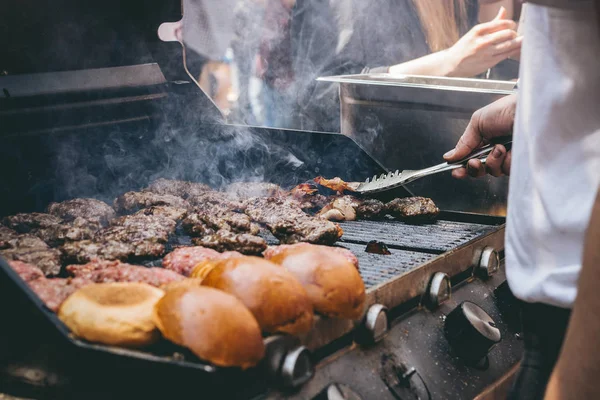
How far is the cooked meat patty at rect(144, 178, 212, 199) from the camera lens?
325 cm

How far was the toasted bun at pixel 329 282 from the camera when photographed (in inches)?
68.1

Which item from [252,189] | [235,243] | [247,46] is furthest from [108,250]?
[247,46]

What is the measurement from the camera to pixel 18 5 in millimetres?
2793

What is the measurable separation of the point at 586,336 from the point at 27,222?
2.32 metres

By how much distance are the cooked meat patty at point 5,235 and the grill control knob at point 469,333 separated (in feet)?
5.79

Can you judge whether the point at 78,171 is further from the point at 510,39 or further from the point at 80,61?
the point at 510,39

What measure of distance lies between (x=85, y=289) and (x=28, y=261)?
627 millimetres

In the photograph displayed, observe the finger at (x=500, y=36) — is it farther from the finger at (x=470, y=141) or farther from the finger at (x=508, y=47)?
the finger at (x=470, y=141)

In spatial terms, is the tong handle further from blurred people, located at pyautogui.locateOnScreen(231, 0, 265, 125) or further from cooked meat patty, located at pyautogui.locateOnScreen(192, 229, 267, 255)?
blurred people, located at pyautogui.locateOnScreen(231, 0, 265, 125)

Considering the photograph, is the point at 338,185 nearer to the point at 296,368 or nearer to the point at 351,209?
the point at 351,209

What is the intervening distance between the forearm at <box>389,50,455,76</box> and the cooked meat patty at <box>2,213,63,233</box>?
311 cm

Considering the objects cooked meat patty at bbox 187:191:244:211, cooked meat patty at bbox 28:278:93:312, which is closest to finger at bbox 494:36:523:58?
cooked meat patty at bbox 187:191:244:211

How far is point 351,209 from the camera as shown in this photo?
3.07m

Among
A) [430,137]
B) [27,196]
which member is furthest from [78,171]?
[430,137]
